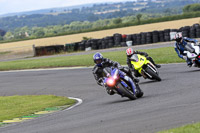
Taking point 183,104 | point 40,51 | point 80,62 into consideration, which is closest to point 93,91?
point 183,104

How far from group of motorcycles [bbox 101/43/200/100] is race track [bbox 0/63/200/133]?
270 millimetres

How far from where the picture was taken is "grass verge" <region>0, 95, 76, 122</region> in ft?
45.5

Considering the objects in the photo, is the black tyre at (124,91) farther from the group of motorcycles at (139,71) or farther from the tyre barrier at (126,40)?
the tyre barrier at (126,40)

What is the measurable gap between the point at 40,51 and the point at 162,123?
37837mm

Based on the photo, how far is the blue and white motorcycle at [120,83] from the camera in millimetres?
12945

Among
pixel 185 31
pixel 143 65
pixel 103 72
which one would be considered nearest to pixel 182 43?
pixel 143 65

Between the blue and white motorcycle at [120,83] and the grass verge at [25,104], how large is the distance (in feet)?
7.92

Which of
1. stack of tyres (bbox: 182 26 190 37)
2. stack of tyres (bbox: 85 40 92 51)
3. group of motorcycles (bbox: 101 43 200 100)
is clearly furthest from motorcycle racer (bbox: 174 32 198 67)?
stack of tyres (bbox: 85 40 92 51)

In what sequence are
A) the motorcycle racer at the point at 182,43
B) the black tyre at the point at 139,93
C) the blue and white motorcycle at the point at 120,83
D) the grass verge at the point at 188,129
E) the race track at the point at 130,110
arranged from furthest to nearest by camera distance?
the motorcycle racer at the point at 182,43 < the black tyre at the point at 139,93 < the blue and white motorcycle at the point at 120,83 < the race track at the point at 130,110 < the grass verge at the point at 188,129

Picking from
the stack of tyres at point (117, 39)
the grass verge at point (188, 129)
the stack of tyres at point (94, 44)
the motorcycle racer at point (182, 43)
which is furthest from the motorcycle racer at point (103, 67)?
the stack of tyres at point (94, 44)

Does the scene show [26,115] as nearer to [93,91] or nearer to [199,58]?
[93,91]

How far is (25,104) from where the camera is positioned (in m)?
15.7

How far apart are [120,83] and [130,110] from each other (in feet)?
7.54

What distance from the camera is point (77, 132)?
8.66m
